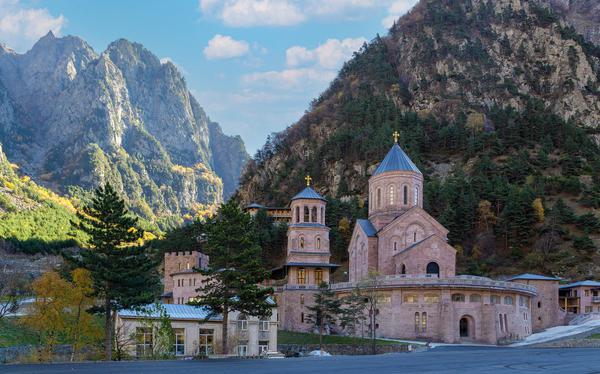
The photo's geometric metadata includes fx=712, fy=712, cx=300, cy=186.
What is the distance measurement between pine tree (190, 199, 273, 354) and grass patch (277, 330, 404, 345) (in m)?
12.8

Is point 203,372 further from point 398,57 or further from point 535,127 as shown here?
point 398,57

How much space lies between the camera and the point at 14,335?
49.7 metres

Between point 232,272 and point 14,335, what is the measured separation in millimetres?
17604

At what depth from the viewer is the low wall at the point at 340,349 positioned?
51.4m

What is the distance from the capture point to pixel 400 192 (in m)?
67.5

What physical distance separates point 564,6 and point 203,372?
579 ft

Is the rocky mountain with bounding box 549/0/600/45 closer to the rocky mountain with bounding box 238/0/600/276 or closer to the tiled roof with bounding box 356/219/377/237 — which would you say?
the rocky mountain with bounding box 238/0/600/276

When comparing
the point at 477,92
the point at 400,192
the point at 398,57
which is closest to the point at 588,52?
the point at 477,92

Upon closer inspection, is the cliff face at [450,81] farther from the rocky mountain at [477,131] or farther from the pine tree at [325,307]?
the pine tree at [325,307]

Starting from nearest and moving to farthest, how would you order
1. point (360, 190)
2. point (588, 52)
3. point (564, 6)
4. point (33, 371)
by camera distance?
point (33, 371), point (360, 190), point (588, 52), point (564, 6)

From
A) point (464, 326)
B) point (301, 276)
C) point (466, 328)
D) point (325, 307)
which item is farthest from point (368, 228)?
point (466, 328)

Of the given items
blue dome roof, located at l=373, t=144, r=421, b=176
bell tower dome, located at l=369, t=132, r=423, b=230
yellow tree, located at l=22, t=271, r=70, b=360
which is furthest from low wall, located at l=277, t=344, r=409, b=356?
blue dome roof, located at l=373, t=144, r=421, b=176

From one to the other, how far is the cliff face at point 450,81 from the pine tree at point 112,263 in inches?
3096

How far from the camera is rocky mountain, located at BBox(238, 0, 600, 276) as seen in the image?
3489 inches
